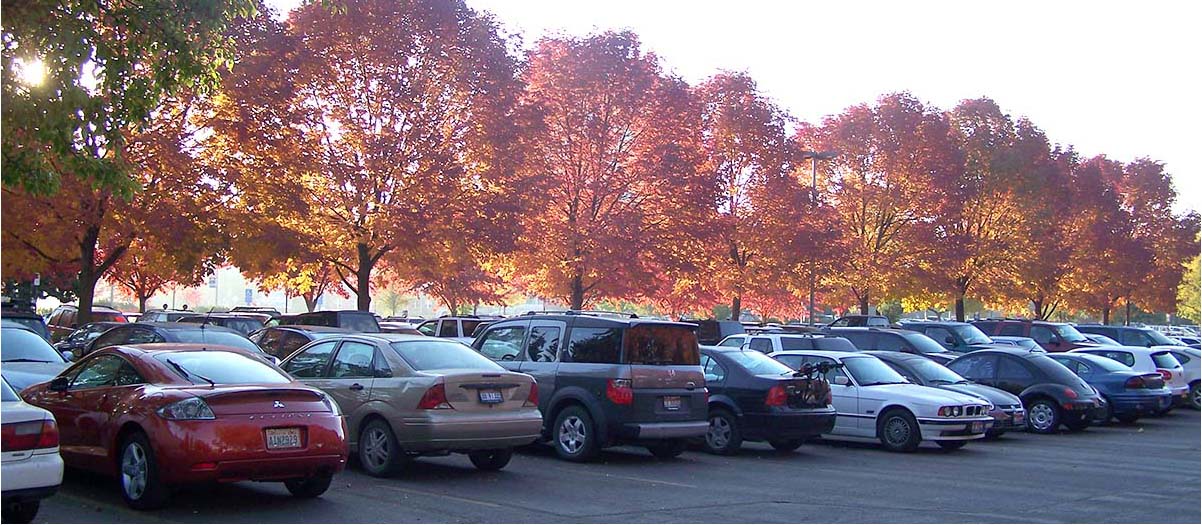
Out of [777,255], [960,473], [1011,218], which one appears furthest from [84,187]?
[1011,218]

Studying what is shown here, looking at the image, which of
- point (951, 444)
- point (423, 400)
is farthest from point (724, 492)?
point (951, 444)

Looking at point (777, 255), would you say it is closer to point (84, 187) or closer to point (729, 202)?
point (729, 202)

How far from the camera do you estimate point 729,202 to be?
1596 inches

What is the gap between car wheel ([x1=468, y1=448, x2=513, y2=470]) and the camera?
13188 mm

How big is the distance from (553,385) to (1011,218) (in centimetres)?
3825

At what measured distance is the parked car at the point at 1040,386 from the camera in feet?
68.8

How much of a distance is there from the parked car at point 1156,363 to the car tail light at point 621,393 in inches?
599

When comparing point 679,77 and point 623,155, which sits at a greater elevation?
point 679,77

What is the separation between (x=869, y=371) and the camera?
18.6 meters

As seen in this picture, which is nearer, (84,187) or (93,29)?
(93,29)

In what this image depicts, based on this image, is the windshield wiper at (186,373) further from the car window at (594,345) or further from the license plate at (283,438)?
the car window at (594,345)

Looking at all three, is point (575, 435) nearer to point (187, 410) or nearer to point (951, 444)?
point (187, 410)

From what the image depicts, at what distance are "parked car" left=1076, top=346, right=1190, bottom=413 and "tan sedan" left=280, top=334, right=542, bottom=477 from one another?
670 inches

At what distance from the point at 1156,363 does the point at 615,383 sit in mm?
16785
